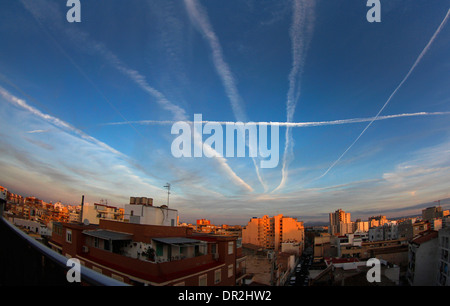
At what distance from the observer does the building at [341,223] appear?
77625 millimetres

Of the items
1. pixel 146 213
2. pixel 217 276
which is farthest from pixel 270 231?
pixel 217 276

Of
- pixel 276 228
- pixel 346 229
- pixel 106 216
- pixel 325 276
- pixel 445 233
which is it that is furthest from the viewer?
pixel 346 229

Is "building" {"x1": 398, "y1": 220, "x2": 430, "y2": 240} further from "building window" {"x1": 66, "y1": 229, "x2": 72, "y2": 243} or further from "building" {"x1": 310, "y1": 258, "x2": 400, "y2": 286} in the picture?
"building window" {"x1": 66, "y1": 229, "x2": 72, "y2": 243}

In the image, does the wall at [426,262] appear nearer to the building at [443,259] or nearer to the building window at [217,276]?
the building at [443,259]

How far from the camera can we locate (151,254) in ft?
35.3

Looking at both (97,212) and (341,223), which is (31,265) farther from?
(341,223)

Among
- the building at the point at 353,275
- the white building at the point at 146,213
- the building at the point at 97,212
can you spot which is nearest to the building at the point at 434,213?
the building at the point at 353,275

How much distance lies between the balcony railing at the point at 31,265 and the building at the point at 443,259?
2181 cm

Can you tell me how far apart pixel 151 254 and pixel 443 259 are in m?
20.0
